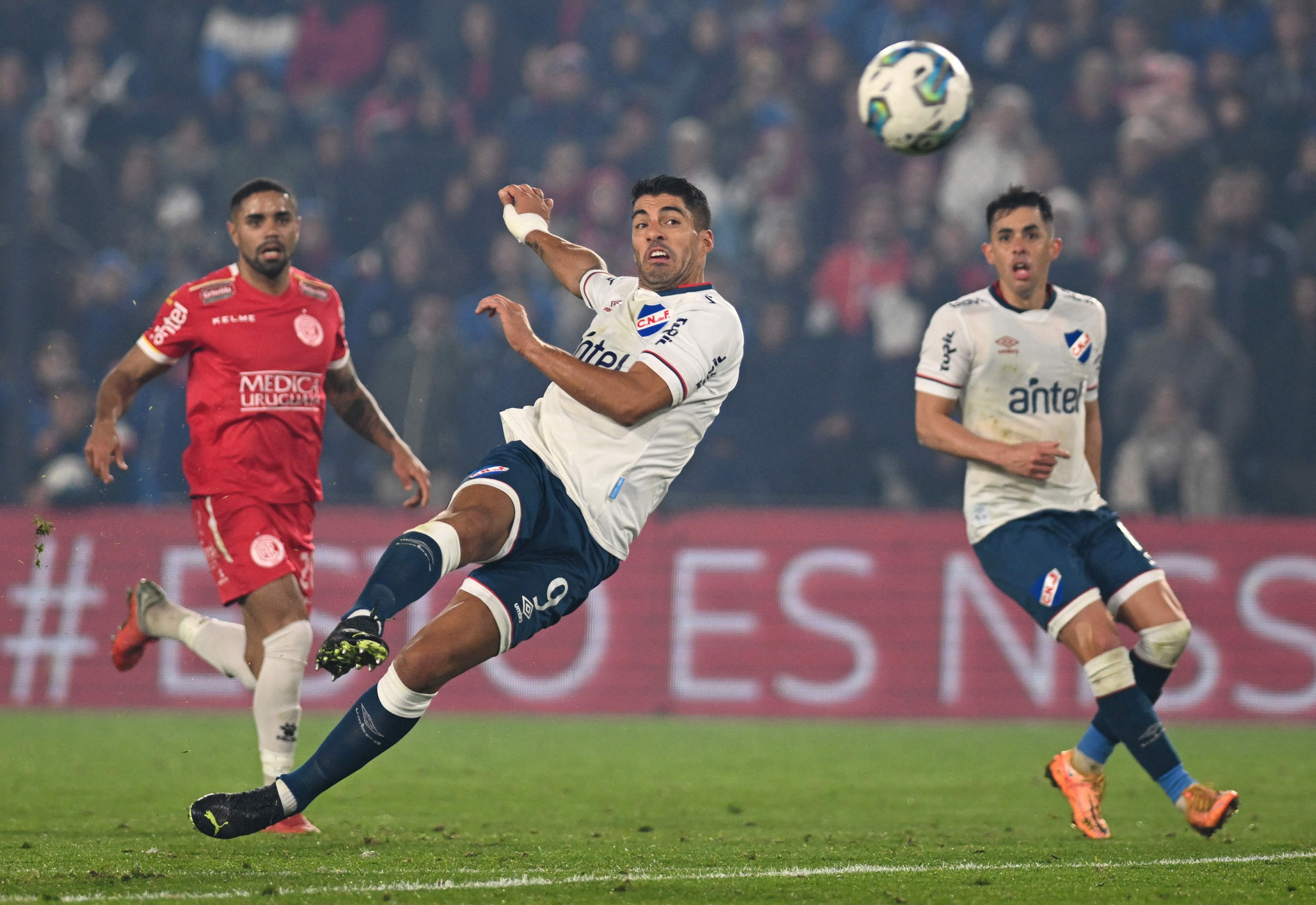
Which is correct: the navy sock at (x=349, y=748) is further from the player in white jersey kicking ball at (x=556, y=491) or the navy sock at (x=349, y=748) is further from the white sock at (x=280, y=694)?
the white sock at (x=280, y=694)

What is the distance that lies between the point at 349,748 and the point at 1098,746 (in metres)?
3.17

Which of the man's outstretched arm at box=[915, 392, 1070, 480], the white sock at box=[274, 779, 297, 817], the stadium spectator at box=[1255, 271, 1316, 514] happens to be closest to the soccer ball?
the man's outstretched arm at box=[915, 392, 1070, 480]

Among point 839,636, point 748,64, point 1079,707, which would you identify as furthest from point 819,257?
point 1079,707

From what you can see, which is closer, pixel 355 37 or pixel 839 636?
pixel 839 636

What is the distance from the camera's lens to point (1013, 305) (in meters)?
6.74

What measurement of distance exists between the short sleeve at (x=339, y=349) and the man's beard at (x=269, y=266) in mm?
291

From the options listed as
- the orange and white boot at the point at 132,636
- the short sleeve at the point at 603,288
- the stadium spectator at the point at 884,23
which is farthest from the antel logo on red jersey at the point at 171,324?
the stadium spectator at the point at 884,23

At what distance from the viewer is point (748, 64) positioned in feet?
49.3

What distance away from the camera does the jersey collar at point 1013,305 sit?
265 inches

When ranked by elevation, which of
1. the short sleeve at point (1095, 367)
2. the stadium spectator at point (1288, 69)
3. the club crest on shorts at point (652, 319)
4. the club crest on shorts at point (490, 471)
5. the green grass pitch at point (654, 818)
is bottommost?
the green grass pitch at point (654, 818)

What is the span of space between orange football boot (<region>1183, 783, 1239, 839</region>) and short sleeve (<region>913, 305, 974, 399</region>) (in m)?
1.82

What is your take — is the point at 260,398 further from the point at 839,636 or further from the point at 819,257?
the point at 819,257

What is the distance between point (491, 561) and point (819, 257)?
29.8ft

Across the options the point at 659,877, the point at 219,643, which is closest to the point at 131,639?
the point at 219,643
